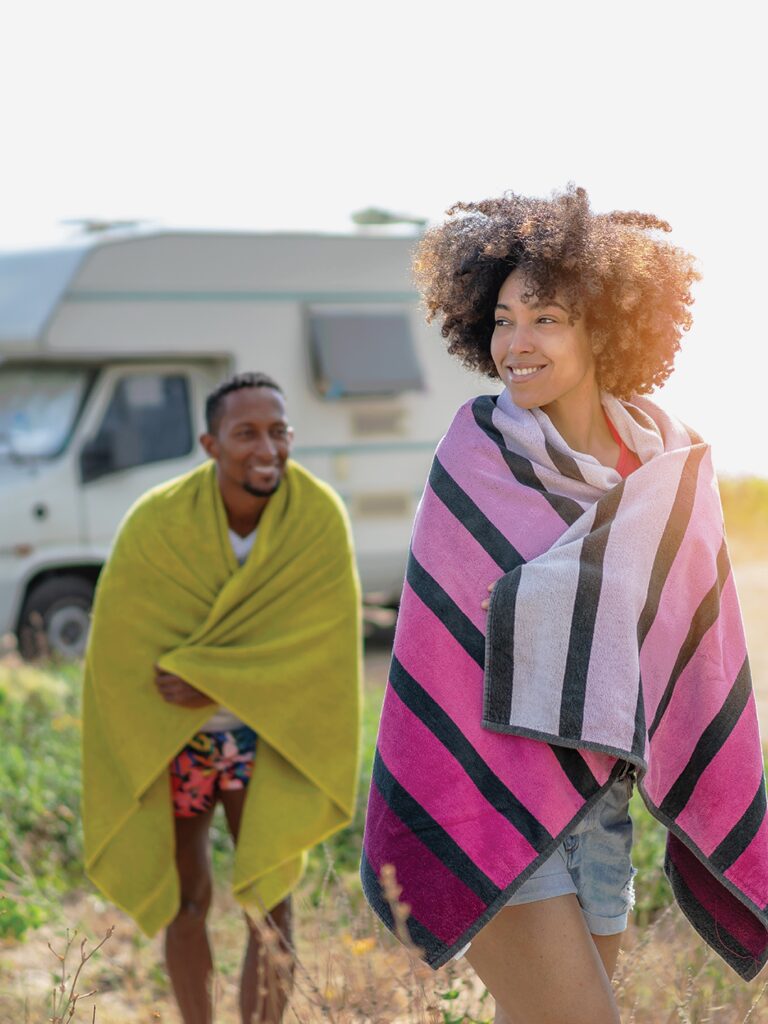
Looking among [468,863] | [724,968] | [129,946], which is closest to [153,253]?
[129,946]

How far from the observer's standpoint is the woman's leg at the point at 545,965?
2.58 meters

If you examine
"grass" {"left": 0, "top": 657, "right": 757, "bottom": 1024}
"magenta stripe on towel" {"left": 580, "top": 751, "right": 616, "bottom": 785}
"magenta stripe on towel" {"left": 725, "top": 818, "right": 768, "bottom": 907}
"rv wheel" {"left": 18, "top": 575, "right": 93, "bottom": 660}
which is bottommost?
"rv wheel" {"left": 18, "top": 575, "right": 93, "bottom": 660}

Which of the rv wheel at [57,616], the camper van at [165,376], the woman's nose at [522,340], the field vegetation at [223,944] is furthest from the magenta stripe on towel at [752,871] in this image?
the rv wheel at [57,616]

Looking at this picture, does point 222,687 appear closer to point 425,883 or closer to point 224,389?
point 224,389

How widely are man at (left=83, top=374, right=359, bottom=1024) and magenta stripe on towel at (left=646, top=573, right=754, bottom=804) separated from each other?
1.58 meters

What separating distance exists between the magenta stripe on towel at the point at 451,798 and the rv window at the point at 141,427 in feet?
24.9

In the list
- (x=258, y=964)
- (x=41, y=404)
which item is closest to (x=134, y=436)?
(x=41, y=404)

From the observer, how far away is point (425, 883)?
2.73 meters

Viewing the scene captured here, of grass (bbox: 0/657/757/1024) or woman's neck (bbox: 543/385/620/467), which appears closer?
woman's neck (bbox: 543/385/620/467)

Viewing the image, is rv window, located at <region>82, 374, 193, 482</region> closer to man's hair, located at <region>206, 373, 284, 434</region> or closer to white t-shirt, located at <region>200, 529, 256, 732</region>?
man's hair, located at <region>206, 373, 284, 434</region>

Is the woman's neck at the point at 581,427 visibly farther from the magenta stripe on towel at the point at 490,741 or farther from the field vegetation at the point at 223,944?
the field vegetation at the point at 223,944

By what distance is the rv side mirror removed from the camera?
33.0 feet

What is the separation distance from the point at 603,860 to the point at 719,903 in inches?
12.0

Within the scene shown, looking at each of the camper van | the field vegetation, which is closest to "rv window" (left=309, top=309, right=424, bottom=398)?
the camper van
